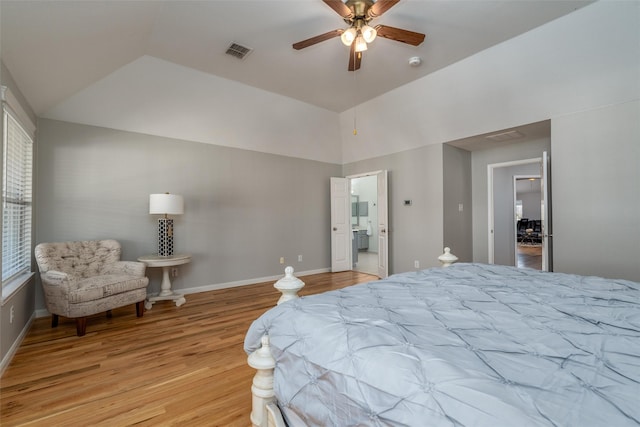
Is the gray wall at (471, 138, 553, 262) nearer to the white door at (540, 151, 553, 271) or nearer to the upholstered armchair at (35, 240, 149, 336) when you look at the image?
the white door at (540, 151, 553, 271)

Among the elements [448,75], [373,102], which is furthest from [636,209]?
[373,102]

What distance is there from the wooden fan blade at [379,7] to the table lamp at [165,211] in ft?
10.3

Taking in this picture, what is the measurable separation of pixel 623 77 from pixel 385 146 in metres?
3.11

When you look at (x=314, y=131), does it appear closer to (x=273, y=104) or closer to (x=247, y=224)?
(x=273, y=104)

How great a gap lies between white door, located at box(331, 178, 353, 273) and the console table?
120 inches

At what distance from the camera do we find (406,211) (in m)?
5.22

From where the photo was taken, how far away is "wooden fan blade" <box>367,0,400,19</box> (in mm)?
2151

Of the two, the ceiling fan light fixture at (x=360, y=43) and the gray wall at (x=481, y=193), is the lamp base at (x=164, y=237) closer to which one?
the ceiling fan light fixture at (x=360, y=43)

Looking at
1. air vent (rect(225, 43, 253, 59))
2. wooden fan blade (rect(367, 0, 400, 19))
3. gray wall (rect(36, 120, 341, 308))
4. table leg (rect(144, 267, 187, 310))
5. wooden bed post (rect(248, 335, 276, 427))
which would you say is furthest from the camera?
table leg (rect(144, 267, 187, 310))

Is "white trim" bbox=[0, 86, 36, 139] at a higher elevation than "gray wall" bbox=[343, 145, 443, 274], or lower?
higher

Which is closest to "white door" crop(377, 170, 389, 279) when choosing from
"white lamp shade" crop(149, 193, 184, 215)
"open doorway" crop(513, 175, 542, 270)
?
"white lamp shade" crop(149, 193, 184, 215)

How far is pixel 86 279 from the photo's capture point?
3236 millimetres

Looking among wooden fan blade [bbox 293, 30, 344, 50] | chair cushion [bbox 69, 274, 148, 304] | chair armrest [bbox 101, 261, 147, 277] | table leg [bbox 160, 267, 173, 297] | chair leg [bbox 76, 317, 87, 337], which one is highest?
wooden fan blade [bbox 293, 30, 344, 50]

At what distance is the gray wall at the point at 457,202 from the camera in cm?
477
